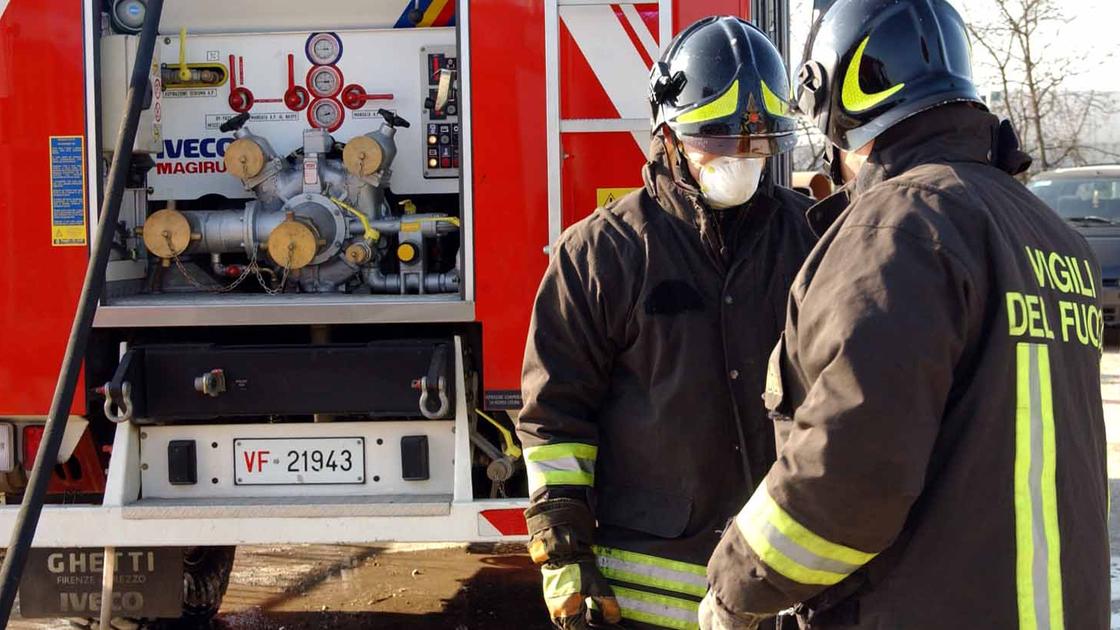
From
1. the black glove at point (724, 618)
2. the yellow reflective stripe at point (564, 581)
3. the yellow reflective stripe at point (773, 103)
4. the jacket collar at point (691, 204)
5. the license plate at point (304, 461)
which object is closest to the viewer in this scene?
the black glove at point (724, 618)

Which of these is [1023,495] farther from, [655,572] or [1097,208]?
[1097,208]

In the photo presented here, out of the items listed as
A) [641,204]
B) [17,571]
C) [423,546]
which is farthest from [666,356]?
[423,546]

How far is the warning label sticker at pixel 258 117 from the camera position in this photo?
4441 mm

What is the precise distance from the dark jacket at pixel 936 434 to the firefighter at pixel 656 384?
0.67m

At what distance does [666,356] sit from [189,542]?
1.85 metres

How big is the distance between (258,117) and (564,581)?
2532 mm

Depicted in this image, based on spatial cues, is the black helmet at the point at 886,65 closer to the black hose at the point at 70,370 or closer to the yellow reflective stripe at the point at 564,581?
the yellow reflective stripe at the point at 564,581

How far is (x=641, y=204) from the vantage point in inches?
110

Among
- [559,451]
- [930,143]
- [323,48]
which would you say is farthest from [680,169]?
[323,48]

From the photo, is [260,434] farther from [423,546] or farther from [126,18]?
[423,546]

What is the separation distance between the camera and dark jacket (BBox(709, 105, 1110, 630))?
1.75 metres

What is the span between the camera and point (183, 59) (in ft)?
14.2

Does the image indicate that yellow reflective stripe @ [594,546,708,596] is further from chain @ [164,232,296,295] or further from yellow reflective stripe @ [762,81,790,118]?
chain @ [164,232,296,295]

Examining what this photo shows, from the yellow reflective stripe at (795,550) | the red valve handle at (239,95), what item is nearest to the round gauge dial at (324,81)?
the red valve handle at (239,95)
